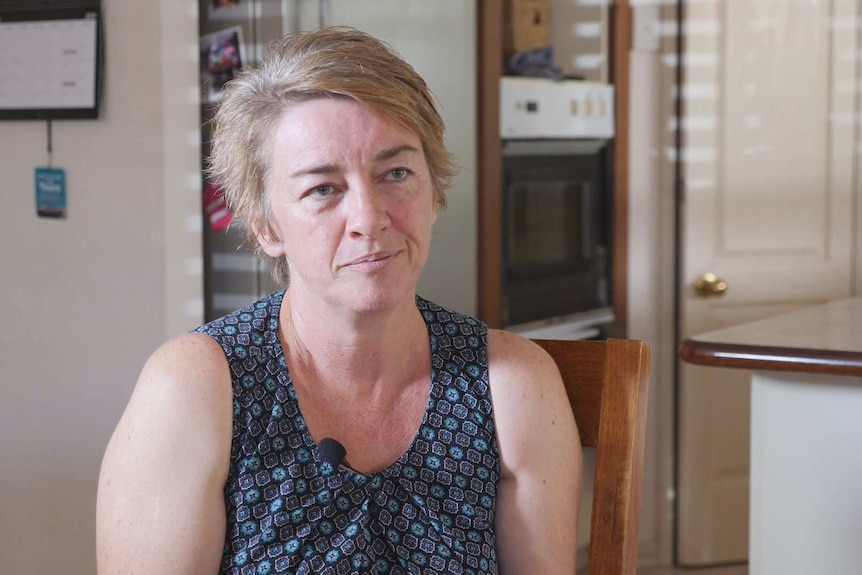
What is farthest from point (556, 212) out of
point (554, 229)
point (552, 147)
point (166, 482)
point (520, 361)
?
point (166, 482)

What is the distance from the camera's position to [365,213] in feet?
3.76

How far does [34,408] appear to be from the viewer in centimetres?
236

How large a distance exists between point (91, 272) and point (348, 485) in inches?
51.8

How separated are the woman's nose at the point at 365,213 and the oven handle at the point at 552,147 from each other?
1777 mm

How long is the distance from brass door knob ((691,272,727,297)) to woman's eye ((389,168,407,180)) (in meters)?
2.16

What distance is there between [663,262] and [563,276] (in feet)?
1.14

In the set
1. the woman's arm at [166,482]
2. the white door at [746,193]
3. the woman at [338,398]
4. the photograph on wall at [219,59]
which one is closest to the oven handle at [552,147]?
the white door at [746,193]

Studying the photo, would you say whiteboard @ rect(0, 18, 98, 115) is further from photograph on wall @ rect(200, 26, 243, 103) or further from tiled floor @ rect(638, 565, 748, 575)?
tiled floor @ rect(638, 565, 748, 575)

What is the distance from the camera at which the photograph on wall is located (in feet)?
7.78

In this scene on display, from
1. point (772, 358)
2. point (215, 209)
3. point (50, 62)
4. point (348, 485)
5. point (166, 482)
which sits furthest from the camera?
point (215, 209)

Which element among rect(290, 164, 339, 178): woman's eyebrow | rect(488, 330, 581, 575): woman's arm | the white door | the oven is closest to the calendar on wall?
the oven

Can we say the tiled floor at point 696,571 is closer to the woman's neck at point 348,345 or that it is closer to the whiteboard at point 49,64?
the whiteboard at point 49,64

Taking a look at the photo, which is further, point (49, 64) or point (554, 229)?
point (554, 229)

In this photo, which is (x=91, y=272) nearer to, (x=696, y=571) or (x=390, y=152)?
(x=390, y=152)
